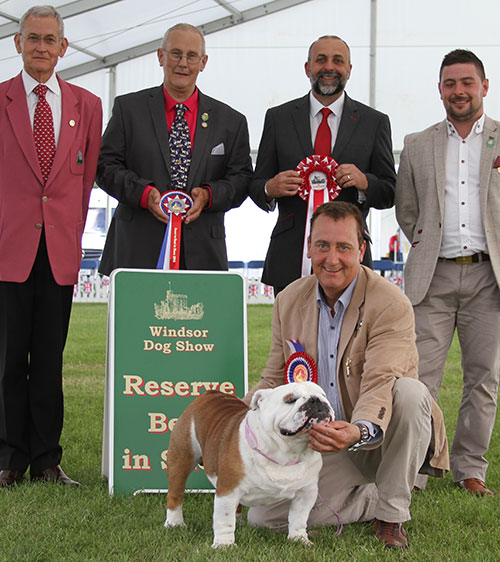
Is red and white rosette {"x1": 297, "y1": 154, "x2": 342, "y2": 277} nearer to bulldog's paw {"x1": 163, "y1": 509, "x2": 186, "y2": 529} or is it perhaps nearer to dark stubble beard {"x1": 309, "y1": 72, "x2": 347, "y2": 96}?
dark stubble beard {"x1": 309, "y1": 72, "x2": 347, "y2": 96}

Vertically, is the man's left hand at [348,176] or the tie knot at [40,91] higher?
the tie knot at [40,91]

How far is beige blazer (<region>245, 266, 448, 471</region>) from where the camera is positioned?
2.69 m

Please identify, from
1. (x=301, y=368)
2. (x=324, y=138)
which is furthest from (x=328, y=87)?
(x=301, y=368)

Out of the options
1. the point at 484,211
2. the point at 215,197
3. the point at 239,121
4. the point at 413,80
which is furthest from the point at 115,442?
the point at 413,80

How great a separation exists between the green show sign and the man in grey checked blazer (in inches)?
35.3

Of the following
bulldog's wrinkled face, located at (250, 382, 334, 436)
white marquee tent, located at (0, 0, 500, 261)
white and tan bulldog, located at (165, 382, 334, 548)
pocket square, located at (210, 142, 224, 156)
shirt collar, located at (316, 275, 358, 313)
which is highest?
white marquee tent, located at (0, 0, 500, 261)

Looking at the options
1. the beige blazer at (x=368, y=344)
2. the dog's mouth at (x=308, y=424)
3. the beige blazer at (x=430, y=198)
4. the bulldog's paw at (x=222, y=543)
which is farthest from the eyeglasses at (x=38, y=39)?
the bulldog's paw at (x=222, y=543)

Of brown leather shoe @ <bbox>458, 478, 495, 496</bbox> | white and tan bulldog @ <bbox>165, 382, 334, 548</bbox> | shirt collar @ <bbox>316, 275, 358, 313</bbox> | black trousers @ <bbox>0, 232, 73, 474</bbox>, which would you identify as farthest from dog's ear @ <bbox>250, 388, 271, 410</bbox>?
brown leather shoe @ <bbox>458, 478, 495, 496</bbox>

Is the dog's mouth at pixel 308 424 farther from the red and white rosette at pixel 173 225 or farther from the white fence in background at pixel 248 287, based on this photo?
the white fence in background at pixel 248 287

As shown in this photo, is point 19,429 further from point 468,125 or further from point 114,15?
→ point 114,15

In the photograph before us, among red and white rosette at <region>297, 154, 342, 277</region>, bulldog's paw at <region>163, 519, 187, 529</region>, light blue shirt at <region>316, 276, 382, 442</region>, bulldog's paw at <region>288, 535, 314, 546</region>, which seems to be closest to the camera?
bulldog's paw at <region>288, 535, 314, 546</region>

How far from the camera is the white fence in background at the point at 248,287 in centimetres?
1505

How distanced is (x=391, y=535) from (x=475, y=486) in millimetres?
973

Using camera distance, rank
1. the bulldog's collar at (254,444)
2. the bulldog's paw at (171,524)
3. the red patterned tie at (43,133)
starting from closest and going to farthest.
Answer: the bulldog's collar at (254,444) < the bulldog's paw at (171,524) < the red patterned tie at (43,133)
